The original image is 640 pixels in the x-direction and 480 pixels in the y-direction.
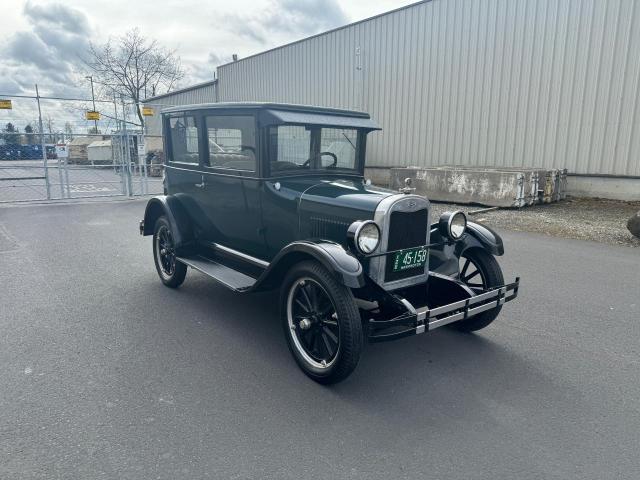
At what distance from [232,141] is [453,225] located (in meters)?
2.11

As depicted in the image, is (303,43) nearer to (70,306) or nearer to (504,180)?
(504,180)

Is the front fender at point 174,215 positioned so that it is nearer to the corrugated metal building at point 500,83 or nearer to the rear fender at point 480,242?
the rear fender at point 480,242

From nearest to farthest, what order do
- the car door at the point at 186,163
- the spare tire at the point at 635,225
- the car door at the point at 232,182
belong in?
the car door at the point at 232,182 → the car door at the point at 186,163 → the spare tire at the point at 635,225

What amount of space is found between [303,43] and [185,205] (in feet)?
47.9

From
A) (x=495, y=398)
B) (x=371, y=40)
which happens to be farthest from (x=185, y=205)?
(x=371, y=40)

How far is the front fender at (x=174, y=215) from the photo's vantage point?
16.1ft

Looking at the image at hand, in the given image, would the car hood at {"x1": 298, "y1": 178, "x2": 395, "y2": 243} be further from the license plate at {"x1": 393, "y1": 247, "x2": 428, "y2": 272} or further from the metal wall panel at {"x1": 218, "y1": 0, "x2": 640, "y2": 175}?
the metal wall panel at {"x1": 218, "y1": 0, "x2": 640, "y2": 175}

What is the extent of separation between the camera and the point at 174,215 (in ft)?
16.5

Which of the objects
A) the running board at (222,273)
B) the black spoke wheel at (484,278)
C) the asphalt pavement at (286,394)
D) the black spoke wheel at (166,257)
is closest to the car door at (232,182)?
the running board at (222,273)

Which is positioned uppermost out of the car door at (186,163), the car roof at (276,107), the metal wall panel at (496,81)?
the metal wall panel at (496,81)

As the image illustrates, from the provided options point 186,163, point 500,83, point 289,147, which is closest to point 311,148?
point 289,147

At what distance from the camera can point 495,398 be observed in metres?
3.01

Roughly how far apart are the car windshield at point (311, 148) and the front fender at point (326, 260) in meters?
0.94

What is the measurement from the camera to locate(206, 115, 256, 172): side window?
4.11 m
